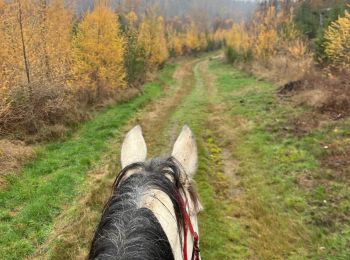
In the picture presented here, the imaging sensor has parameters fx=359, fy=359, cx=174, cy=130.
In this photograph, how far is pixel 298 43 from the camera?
2155cm

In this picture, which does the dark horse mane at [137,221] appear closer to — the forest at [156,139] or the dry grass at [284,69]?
the forest at [156,139]

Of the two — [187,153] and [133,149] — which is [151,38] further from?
[187,153]

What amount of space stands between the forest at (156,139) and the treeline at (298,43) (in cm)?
25

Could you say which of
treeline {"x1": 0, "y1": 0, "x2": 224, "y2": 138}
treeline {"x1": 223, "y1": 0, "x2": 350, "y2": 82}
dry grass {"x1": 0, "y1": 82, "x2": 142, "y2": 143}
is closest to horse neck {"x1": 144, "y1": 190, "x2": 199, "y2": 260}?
treeline {"x1": 0, "y1": 0, "x2": 224, "y2": 138}

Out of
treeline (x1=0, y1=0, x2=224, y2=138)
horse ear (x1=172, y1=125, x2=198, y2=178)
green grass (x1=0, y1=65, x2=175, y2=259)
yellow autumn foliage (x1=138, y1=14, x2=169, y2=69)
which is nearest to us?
horse ear (x1=172, y1=125, x2=198, y2=178)

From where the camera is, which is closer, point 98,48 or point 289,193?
point 289,193

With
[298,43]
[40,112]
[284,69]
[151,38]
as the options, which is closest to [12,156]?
[40,112]

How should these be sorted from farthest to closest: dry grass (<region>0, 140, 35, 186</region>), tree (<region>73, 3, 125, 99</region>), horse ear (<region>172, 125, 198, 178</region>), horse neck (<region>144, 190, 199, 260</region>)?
tree (<region>73, 3, 125, 99</region>)
dry grass (<region>0, 140, 35, 186</region>)
horse ear (<region>172, 125, 198, 178</region>)
horse neck (<region>144, 190, 199, 260</region>)

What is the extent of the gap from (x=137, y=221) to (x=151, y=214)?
0.27 ft

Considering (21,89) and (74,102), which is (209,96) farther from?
(21,89)

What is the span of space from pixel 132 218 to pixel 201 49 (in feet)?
199

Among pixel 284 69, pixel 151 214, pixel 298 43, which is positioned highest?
pixel 151 214

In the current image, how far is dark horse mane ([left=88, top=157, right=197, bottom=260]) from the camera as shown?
4.70ft

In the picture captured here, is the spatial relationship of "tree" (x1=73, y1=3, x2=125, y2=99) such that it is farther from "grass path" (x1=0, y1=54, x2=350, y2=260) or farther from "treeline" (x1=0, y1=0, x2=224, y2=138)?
"grass path" (x1=0, y1=54, x2=350, y2=260)
